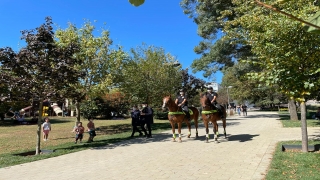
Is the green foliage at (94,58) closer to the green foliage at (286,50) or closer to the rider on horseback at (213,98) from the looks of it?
the rider on horseback at (213,98)

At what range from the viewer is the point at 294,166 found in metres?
7.07

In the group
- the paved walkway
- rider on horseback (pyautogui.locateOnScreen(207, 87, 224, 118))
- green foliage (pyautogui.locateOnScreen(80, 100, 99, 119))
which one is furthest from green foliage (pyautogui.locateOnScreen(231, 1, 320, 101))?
green foliage (pyautogui.locateOnScreen(80, 100, 99, 119))

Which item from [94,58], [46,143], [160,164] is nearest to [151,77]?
[94,58]

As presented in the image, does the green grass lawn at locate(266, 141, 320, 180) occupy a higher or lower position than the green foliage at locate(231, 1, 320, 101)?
lower

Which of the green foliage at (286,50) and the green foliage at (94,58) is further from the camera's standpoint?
the green foliage at (94,58)

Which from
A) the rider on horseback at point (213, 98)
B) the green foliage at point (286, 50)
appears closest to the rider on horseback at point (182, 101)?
the rider on horseback at point (213, 98)

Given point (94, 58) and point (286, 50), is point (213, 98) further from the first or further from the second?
point (94, 58)

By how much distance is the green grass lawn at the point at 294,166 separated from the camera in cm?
620

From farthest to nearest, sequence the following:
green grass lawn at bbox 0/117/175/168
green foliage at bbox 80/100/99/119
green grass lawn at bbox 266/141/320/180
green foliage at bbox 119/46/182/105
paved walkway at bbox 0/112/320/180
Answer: green foliage at bbox 80/100/99/119, green foliage at bbox 119/46/182/105, green grass lawn at bbox 0/117/175/168, paved walkway at bbox 0/112/320/180, green grass lawn at bbox 266/141/320/180

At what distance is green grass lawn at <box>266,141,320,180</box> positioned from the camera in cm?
620

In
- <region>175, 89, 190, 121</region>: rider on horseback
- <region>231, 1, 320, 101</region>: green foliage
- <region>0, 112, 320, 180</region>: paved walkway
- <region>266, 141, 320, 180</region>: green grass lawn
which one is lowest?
<region>0, 112, 320, 180</region>: paved walkway

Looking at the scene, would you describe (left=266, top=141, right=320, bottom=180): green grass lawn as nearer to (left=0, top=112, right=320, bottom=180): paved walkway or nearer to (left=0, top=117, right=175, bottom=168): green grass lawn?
(left=0, top=112, right=320, bottom=180): paved walkway

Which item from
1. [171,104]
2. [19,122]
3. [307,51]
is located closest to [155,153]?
[171,104]

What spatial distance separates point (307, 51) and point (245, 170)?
11.6 feet
